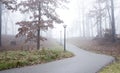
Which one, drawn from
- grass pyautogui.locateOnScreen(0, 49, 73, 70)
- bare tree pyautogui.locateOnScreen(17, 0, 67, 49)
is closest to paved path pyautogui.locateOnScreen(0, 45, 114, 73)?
grass pyautogui.locateOnScreen(0, 49, 73, 70)

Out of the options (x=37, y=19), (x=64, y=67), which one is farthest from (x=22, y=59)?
(x=37, y=19)

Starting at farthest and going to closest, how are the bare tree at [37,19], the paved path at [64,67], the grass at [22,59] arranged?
the bare tree at [37,19], the grass at [22,59], the paved path at [64,67]

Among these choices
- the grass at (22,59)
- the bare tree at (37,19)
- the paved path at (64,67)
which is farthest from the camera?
the bare tree at (37,19)

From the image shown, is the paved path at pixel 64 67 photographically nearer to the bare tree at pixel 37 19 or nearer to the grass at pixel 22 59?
the grass at pixel 22 59

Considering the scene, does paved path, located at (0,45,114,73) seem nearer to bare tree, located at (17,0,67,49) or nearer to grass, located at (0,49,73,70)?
grass, located at (0,49,73,70)

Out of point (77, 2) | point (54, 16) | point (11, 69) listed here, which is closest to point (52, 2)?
point (54, 16)

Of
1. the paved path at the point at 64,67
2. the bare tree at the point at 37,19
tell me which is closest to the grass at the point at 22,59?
the paved path at the point at 64,67

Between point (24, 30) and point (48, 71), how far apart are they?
41.2ft

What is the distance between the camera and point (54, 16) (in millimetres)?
26688

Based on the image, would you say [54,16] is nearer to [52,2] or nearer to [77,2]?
[52,2]

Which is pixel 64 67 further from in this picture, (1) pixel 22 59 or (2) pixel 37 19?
(2) pixel 37 19

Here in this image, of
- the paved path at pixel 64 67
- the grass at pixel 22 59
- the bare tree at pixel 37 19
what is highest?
the bare tree at pixel 37 19

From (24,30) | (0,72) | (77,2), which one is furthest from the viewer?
(77,2)

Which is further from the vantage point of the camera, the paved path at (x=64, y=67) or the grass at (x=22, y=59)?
the grass at (x=22, y=59)
